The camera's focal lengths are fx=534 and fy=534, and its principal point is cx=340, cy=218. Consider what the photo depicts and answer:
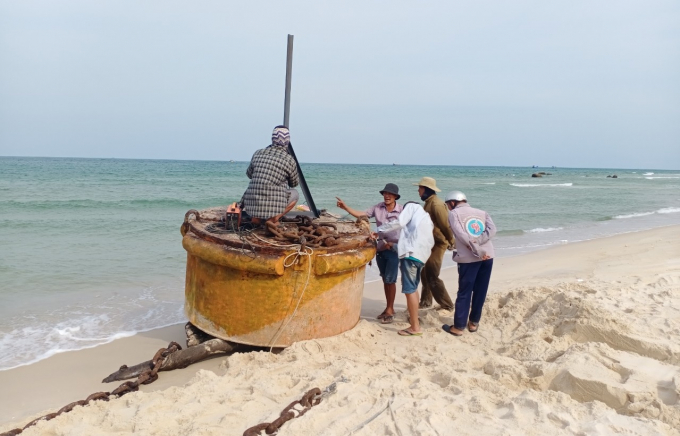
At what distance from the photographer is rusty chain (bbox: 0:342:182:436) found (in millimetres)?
3584

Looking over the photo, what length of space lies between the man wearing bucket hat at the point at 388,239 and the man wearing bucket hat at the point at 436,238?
352 mm

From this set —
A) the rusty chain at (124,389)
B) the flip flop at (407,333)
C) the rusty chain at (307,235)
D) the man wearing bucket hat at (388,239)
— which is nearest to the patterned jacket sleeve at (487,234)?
the man wearing bucket hat at (388,239)

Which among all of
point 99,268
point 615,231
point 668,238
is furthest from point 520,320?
point 615,231

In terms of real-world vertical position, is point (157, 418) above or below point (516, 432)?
Answer: below

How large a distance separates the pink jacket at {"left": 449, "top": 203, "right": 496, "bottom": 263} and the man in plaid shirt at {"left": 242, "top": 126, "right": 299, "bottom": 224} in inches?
64.9

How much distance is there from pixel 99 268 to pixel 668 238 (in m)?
11.9

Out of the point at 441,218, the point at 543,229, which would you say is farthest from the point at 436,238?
the point at 543,229

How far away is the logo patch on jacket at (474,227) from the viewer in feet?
17.1

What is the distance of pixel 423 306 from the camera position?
647 cm

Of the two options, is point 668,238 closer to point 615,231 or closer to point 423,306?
point 615,231

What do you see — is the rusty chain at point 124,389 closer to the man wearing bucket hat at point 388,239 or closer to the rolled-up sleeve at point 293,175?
the rolled-up sleeve at point 293,175

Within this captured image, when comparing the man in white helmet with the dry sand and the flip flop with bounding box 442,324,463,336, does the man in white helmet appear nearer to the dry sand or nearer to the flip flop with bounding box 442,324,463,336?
the flip flop with bounding box 442,324,463,336

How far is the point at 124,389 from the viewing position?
4094 millimetres

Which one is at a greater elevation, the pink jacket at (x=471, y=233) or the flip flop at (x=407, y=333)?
the pink jacket at (x=471, y=233)
